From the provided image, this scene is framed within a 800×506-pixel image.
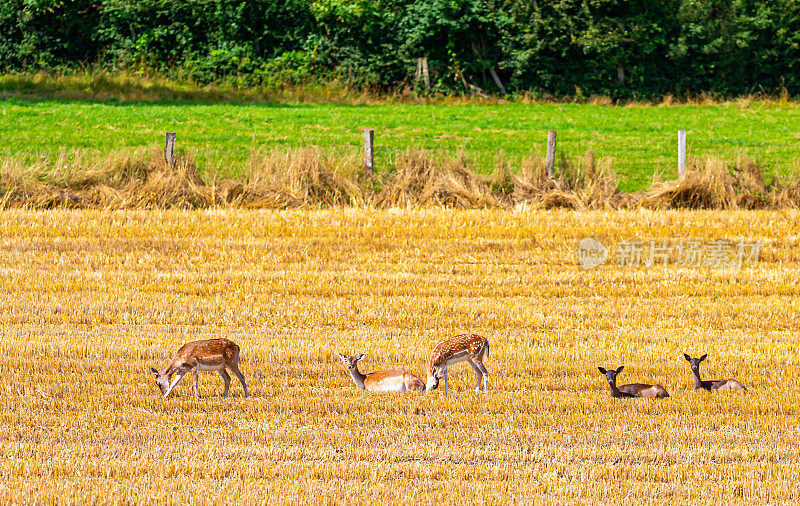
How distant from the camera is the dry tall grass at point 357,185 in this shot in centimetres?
1967

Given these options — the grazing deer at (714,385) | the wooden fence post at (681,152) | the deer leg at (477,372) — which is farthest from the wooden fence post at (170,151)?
the grazing deer at (714,385)

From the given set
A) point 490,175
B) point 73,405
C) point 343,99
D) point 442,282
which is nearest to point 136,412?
point 73,405

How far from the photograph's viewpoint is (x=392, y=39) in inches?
1713

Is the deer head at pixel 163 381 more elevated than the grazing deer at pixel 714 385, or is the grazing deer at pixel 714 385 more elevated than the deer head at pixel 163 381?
the deer head at pixel 163 381

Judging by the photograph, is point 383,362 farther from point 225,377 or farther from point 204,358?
point 204,358

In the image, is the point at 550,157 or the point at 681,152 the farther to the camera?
the point at 681,152

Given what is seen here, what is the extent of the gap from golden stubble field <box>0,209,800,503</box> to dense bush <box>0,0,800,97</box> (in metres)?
25.5

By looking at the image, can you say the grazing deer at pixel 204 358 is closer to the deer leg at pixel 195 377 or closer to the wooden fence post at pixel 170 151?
the deer leg at pixel 195 377

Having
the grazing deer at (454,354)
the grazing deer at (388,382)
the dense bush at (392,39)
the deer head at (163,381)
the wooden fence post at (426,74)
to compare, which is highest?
the dense bush at (392,39)

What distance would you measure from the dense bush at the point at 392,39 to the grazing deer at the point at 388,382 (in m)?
34.5

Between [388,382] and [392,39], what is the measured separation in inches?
1451

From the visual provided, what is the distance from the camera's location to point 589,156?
68.9 feet

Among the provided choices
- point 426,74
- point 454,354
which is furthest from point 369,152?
point 426,74

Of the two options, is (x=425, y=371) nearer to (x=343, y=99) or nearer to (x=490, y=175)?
(x=490, y=175)
